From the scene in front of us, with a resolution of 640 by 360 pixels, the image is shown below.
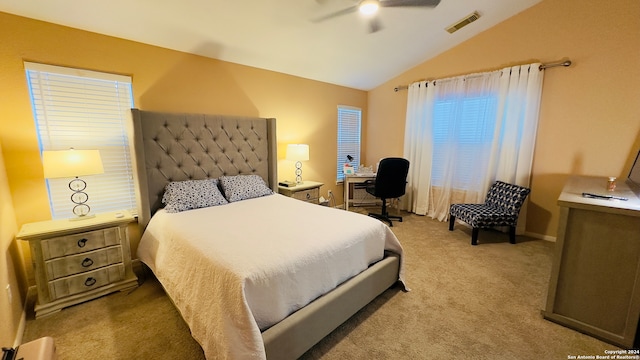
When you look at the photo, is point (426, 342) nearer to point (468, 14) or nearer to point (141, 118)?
point (141, 118)

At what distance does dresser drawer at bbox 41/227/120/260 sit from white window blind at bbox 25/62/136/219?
43cm

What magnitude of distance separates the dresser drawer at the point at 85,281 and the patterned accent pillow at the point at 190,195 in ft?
2.15

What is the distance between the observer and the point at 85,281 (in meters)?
2.10

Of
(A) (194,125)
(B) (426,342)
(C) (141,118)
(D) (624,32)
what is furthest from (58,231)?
(D) (624,32)

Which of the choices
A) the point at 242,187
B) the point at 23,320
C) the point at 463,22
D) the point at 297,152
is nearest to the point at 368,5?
the point at 463,22

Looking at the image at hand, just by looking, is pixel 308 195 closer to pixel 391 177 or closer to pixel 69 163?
pixel 391 177

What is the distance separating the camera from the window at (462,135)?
3.67m

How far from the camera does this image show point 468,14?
9.98ft

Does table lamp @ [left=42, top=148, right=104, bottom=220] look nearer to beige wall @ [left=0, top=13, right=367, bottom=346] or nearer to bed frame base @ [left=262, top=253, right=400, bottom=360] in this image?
beige wall @ [left=0, top=13, right=367, bottom=346]

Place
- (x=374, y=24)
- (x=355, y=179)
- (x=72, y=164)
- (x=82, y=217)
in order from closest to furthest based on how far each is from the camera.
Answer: (x=72, y=164)
(x=82, y=217)
(x=374, y=24)
(x=355, y=179)

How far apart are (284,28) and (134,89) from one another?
5.24 ft

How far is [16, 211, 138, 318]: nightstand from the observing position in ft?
6.28

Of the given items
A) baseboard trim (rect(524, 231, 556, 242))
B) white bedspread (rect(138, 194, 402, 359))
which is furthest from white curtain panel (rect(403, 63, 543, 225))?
white bedspread (rect(138, 194, 402, 359))

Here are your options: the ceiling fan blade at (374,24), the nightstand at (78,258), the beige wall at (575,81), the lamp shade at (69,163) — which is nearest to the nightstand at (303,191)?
the nightstand at (78,258)
